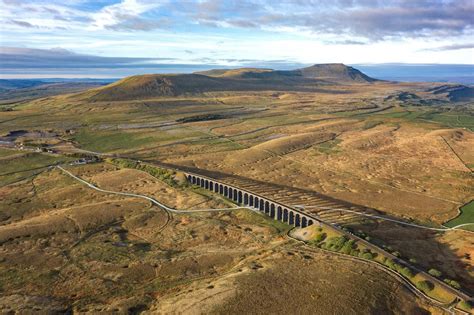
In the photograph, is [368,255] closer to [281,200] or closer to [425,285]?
[425,285]

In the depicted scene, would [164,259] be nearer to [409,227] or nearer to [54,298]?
[54,298]

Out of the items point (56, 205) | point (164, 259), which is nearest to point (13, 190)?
point (56, 205)

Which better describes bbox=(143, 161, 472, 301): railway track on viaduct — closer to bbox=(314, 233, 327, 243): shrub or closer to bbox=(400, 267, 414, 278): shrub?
bbox=(314, 233, 327, 243): shrub

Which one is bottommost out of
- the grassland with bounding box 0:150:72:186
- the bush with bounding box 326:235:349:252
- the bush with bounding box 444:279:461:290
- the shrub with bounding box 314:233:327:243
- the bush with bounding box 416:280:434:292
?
the grassland with bounding box 0:150:72:186

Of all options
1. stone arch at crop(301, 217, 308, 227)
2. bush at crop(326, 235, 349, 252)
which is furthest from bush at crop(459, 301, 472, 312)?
stone arch at crop(301, 217, 308, 227)

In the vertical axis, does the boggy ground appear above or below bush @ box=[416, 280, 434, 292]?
below

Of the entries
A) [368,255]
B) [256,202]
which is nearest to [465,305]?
[368,255]

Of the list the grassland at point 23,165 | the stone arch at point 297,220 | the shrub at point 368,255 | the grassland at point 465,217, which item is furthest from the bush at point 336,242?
the grassland at point 23,165
